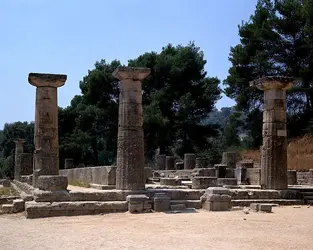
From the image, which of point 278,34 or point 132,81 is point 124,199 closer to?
point 132,81

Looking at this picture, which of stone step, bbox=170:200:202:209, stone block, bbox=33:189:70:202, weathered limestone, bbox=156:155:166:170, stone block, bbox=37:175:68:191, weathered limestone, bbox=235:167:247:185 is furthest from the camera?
weathered limestone, bbox=156:155:166:170

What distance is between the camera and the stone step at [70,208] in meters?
11.8

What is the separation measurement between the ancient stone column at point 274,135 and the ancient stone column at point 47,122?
262 inches

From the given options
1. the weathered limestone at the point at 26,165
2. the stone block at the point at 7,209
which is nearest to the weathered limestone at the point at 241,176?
the stone block at the point at 7,209

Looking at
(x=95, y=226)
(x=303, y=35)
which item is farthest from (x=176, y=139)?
(x=95, y=226)

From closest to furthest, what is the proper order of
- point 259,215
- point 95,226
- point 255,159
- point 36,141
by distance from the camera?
point 95,226 < point 259,215 < point 36,141 < point 255,159

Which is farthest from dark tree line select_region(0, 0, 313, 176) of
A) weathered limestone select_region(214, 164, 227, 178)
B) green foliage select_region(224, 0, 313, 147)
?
Answer: weathered limestone select_region(214, 164, 227, 178)

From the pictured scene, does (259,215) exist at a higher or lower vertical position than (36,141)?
lower

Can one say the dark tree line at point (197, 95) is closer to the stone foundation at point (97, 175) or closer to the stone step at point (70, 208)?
the stone foundation at point (97, 175)

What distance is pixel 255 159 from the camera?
32.3 m

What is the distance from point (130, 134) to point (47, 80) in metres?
3.53

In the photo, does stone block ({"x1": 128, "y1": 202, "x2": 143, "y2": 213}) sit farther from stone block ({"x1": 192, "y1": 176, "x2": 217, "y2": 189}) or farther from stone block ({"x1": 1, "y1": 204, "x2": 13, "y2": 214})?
stone block ({"x1": 192, "y1": 176, "x2": 217, "y2": 189})

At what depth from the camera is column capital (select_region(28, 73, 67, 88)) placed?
15211mm

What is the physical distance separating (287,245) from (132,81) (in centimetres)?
754
